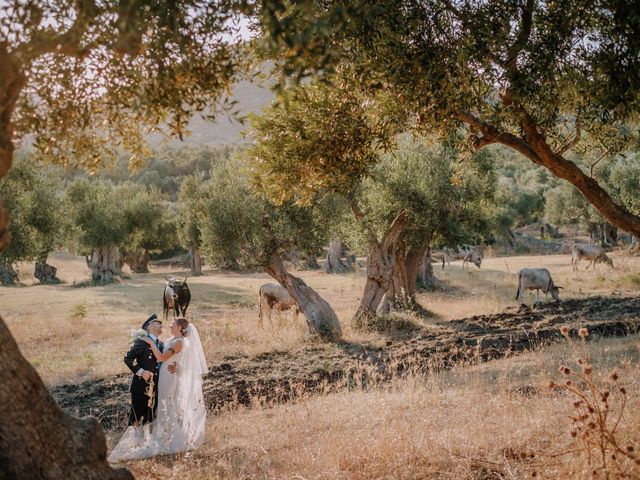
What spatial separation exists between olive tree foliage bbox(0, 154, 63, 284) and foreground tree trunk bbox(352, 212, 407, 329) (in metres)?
17.4

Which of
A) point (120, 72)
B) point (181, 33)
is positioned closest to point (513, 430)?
point (181, 33)

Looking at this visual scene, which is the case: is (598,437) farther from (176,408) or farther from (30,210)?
(30,210)

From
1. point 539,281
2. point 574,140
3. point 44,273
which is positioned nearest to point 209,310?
point 539,281

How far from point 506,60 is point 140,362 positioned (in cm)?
803

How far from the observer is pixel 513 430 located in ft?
22.6

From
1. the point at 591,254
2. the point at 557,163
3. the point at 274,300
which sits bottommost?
the point at 274,300

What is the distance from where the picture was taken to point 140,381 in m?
9.45

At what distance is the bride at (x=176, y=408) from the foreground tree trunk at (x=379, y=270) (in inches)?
473

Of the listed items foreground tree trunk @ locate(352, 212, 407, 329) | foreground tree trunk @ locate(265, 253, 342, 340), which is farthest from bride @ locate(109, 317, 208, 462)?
foreground tree trunk @ locate(352, 212, 407, 329)

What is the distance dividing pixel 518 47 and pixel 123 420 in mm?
9727

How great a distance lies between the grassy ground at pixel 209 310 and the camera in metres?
17.4

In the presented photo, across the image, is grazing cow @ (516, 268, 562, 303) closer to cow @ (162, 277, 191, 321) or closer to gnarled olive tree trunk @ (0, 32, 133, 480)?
cow @ (162, 277, 191, 321)

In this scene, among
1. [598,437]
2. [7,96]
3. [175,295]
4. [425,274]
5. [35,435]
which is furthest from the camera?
[425,274]

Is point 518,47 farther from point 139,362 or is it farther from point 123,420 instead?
point 123,420
